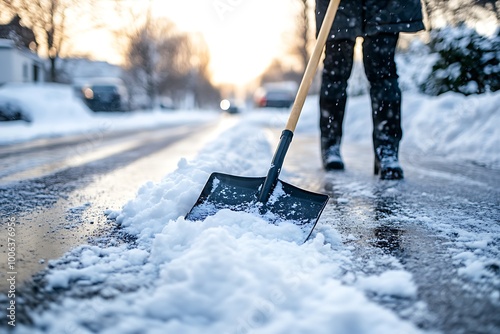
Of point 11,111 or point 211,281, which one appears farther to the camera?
point 11,111

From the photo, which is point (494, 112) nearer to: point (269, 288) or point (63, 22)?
point (269, 288)

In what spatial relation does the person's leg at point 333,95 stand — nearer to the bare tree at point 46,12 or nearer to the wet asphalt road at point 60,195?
the wet asphalt road at point 60,195

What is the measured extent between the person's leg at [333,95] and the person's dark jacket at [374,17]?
13 centimetres

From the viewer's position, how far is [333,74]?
2871 millimetres

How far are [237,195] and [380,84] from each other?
1.56 metres

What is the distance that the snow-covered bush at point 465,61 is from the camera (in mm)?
5238

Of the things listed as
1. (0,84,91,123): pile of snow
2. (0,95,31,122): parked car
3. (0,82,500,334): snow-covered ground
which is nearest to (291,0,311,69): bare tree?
(0,84,91,123): pile of snow

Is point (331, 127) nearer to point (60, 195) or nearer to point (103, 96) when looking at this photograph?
point (60, 195)

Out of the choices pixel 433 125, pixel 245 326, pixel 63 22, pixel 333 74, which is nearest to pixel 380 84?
pixel 333 74

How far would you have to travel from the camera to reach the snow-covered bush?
5.24m

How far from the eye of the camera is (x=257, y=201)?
157cm

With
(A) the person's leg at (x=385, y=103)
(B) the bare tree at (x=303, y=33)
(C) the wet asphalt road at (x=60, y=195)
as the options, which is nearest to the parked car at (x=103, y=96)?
(B) the bare tree at (x=303, y=33)

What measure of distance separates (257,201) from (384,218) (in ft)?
1.90

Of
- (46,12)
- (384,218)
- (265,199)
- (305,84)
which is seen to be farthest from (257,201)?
(46,12)
